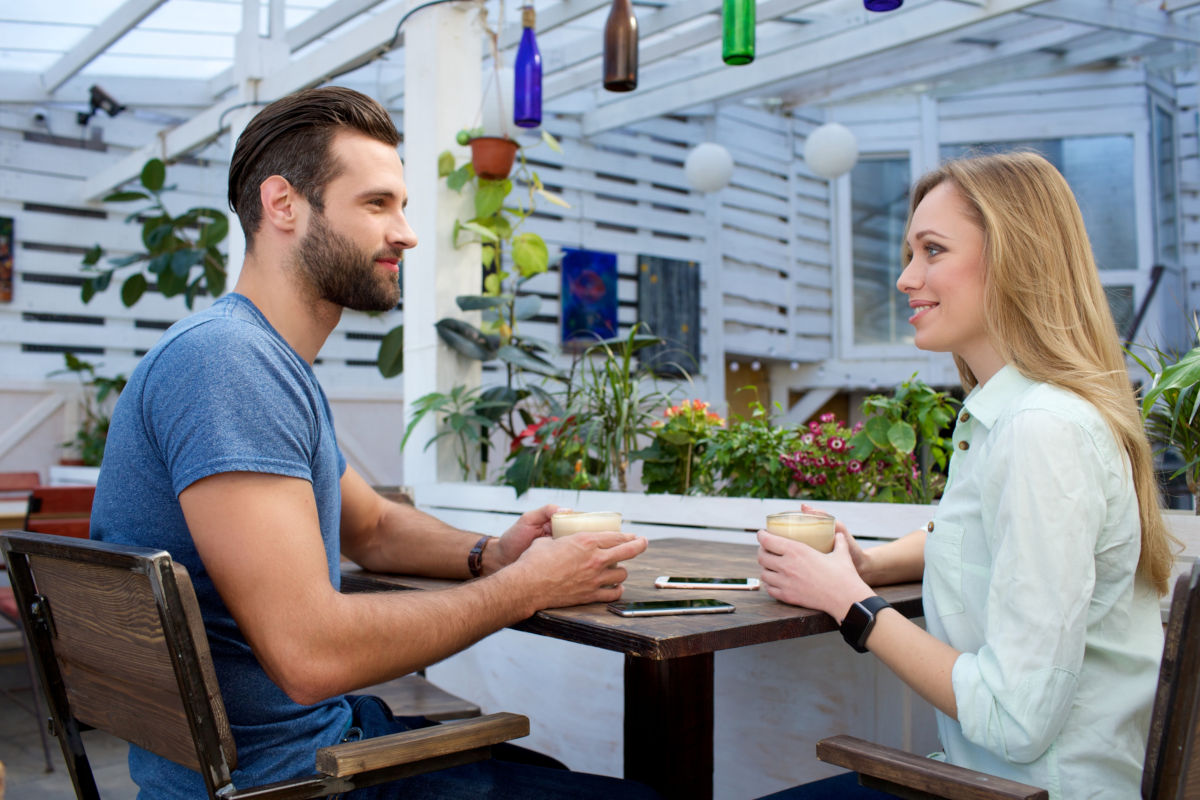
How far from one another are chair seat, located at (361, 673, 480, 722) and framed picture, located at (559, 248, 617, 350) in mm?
5764

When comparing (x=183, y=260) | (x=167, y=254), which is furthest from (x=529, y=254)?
(x=167, y=254)

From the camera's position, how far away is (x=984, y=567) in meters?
1.38

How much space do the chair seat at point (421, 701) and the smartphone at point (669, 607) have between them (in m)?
0.85

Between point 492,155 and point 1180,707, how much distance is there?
3.12 metres

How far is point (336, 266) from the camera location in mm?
1579

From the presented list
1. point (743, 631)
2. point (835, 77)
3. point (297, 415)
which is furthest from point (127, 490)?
point (835, 77)

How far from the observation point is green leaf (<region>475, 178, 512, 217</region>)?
384 cm

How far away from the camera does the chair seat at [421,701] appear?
233 centimetres

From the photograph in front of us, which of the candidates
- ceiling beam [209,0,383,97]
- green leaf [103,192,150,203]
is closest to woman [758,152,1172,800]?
ceiling beam [209,0,383,97]

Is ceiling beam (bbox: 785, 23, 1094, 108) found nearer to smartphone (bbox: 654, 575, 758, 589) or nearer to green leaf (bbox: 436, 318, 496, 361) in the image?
green leaf (bbox: 436, 318, 496, 361)

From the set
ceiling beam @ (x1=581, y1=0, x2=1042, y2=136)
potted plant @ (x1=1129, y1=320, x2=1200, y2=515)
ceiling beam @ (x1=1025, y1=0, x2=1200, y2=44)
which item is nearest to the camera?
potted plant @ (x1=1129, y1=320, x2=1200, y2=515)

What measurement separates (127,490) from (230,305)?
293mm

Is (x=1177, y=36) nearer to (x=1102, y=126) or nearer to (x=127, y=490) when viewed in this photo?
(x=1102, y=126)

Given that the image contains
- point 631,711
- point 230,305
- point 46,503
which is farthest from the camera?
point 46,503
